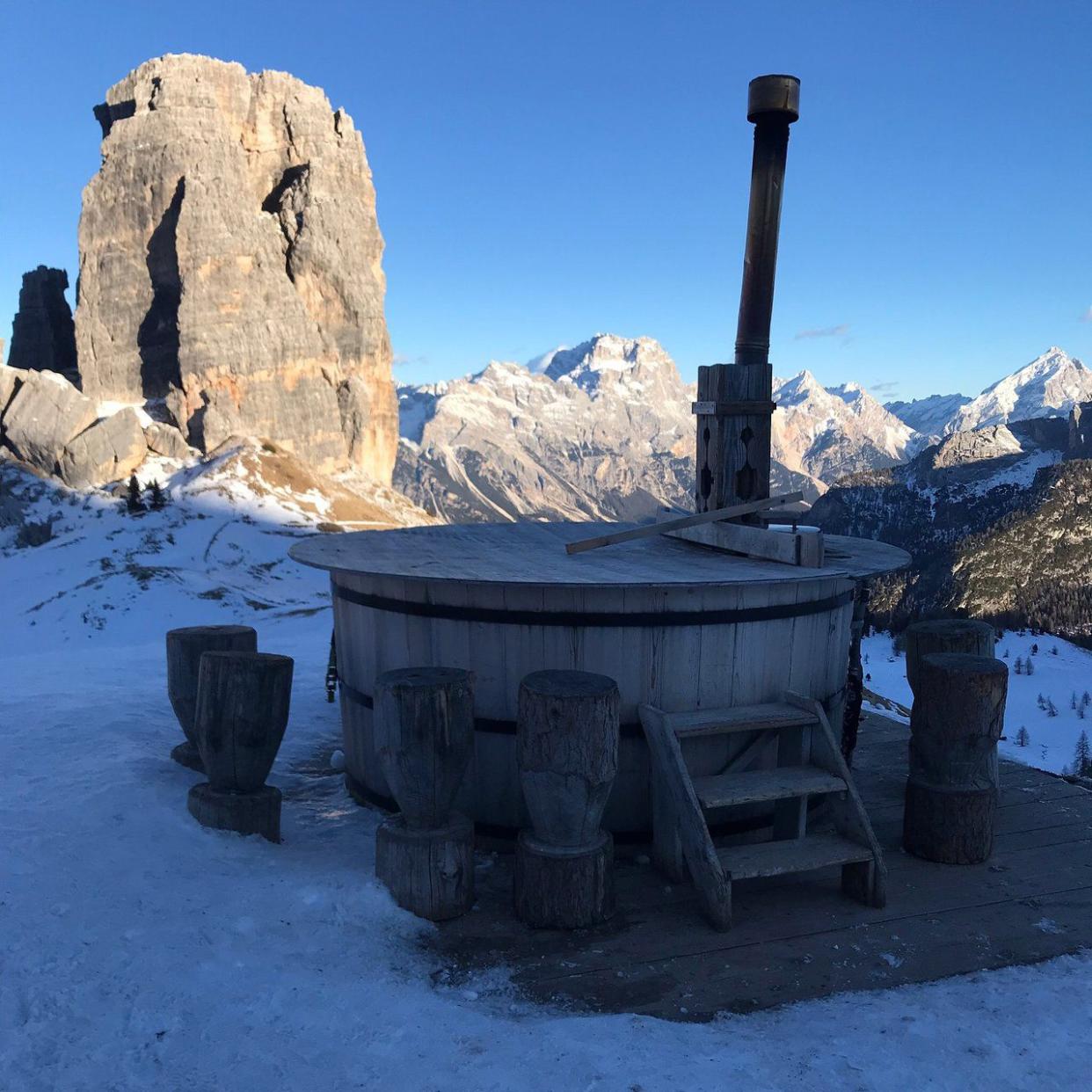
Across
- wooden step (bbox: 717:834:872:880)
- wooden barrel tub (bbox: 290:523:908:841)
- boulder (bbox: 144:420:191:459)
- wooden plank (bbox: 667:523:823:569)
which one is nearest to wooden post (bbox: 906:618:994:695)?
wooden barrel tub (bbox: 290:523:908:841)

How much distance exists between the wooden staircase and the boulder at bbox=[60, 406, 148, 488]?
45.1 meters

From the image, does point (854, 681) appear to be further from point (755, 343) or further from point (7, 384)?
point (7, 384)

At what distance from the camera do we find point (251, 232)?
54.7 meters

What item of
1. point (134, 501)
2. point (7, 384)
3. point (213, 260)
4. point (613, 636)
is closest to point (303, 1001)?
point (613, 636)

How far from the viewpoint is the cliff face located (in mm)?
52469

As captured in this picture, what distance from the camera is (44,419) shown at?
4538cm

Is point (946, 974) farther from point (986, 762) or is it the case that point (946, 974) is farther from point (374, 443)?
point (374, 443)

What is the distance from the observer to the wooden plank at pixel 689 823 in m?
4.73

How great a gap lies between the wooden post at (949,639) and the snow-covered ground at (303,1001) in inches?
→ 100

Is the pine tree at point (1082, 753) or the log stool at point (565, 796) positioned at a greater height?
the log stool at point (565, 796)

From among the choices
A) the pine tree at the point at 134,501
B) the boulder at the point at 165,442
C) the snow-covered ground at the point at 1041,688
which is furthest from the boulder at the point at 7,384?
the snow-covered ground at the point at 1041,688

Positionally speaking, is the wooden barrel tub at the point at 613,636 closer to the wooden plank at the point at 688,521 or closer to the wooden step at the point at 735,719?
the wooden step at the point at 735,719

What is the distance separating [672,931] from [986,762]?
8.20 ft

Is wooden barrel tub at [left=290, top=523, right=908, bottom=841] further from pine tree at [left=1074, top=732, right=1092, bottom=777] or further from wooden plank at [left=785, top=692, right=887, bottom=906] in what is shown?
pine tree at [left=1074, top=732, right=1092, bottom=777]
